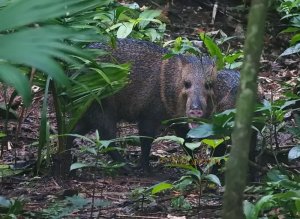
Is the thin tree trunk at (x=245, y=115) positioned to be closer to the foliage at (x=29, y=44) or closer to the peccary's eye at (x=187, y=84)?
the foliage at (x=29, y=44)

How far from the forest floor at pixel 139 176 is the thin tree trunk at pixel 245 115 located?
6.10 feet

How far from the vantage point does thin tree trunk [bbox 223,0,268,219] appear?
91.8 inches

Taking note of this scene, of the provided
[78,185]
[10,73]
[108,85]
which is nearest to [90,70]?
[108,85]

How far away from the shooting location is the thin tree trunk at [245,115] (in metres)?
2.33

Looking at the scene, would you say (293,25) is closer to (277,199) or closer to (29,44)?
(277,199)

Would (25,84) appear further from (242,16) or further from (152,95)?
(242,16)

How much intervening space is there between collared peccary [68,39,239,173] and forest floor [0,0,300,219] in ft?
1.21

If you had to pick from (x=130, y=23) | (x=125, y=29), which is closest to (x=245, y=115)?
(x=125, y=29)

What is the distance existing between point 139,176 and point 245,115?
3926 mm

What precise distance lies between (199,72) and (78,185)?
77.9 inches

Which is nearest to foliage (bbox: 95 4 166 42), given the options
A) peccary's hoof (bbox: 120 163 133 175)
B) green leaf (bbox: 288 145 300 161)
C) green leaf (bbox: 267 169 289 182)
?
peccary's hoof (bbox: 120 163 133 175)

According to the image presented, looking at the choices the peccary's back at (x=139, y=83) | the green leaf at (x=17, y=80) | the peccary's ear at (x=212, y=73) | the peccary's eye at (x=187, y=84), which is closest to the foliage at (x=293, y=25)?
the peccary's ear at (x=212, y=73)

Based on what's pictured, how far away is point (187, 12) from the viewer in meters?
11.2

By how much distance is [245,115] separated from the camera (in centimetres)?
236
